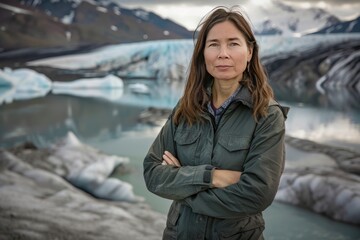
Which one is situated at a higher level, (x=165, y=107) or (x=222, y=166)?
(x=165, y=107)

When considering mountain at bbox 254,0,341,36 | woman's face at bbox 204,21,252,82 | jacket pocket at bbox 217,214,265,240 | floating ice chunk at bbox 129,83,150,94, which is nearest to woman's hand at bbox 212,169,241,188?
jacket pocket at bbox 217,214,265,240

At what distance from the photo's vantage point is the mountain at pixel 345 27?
310 centimetres

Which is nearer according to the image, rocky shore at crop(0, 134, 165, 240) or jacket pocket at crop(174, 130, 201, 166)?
jacket pocket at crop(174, 130, 201, 166)

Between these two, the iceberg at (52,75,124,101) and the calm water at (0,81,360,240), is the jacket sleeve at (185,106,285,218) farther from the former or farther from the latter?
the iceberg at (52,75,124,101)

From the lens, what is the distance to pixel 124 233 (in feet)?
8.73

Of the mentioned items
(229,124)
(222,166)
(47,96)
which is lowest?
(222,166)

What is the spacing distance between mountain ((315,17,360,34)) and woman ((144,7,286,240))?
219 centimetres

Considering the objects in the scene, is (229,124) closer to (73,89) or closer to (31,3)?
(73,89)

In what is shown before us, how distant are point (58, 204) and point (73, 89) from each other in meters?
1.23

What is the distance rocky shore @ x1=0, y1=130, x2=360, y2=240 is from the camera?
8.57ft

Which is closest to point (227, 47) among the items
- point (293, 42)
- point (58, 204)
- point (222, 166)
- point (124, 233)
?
point (222, 166)

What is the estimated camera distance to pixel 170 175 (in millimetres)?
1250

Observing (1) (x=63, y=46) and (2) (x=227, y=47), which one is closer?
(2) (x=227, y=47)

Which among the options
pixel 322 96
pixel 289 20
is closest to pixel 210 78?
pixel 322 96
